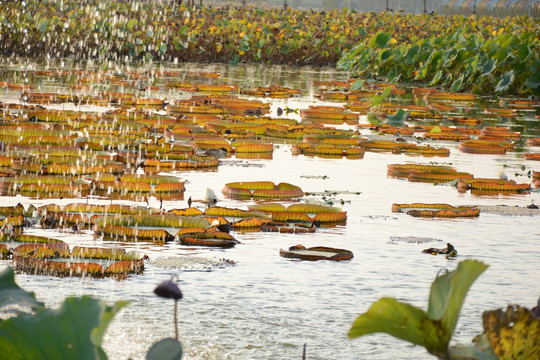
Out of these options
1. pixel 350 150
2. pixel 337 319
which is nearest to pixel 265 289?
pixel 337 319

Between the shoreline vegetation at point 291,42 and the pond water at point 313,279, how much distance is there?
8.88 meters

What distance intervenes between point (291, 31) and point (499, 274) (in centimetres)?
2031

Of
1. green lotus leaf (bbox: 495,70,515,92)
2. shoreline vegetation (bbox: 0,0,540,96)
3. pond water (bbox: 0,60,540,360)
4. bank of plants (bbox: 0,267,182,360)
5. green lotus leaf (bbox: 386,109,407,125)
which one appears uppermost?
shoreline vegetation (bbox: 0,0,540,96)

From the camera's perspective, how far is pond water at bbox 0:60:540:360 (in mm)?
3473

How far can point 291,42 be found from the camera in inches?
912

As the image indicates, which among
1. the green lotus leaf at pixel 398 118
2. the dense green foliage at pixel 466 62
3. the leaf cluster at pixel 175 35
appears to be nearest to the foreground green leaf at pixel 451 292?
the green lotus leaf at pixel 398 118

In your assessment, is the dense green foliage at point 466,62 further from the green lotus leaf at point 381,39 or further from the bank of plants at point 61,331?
the bank of plants at point 61,331

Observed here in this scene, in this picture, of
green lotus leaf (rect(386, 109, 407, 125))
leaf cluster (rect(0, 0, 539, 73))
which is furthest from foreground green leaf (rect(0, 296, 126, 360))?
leaf cluster (rect(0, 0, 539, 73))

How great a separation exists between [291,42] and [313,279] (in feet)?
62.4

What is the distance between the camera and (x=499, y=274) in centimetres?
463

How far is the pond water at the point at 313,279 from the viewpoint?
11.4 feet

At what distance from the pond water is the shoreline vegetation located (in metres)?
8.88

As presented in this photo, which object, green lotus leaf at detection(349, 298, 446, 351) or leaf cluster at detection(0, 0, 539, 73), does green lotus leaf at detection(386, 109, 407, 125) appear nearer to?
leaf cluster at detection(0, 0, 539, 73)

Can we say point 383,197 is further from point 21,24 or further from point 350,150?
point 21,24
